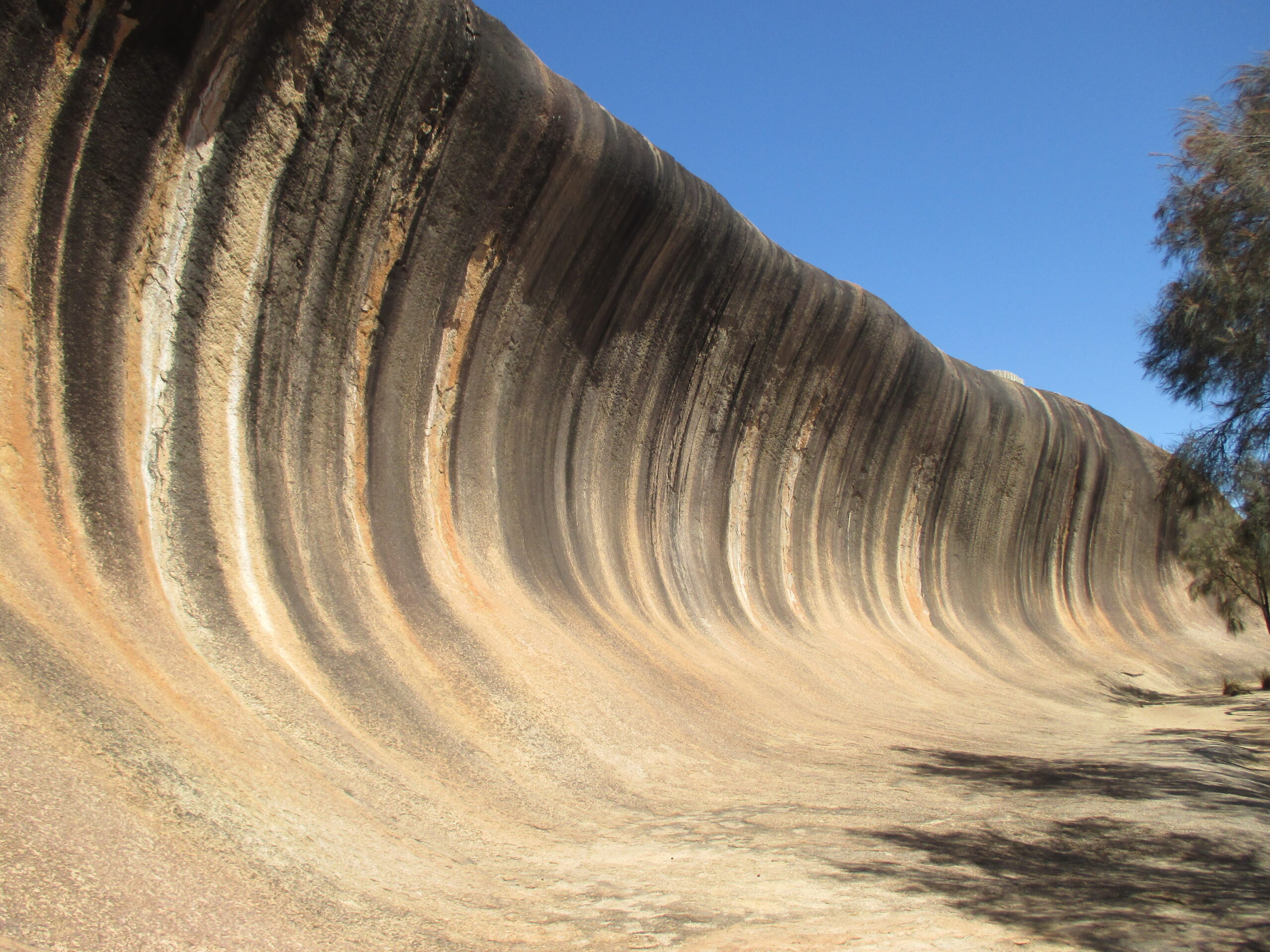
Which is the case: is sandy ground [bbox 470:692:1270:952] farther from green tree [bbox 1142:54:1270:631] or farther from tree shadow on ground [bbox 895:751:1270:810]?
green tree [bbox 1142:54:1270:631]

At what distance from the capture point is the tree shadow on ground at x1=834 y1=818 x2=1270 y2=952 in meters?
3.25

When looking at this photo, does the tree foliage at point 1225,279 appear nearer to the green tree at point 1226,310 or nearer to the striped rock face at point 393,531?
the green tree at point 1226,310

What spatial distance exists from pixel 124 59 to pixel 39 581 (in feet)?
9.98

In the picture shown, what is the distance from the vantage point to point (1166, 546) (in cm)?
2078

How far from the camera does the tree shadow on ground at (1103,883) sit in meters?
3.25

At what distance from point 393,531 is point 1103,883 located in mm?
4676

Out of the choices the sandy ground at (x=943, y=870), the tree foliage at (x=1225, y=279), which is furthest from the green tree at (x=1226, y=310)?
the sandy ground at (x=943, y=870)

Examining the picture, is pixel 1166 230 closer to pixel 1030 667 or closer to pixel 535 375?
pixel 535 375

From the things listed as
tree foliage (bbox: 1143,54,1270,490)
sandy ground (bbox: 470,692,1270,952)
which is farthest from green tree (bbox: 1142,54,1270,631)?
sandy ground (bbox: 470,692,1270,952)

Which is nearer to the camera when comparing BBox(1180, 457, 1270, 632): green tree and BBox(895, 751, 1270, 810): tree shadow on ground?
BBox(895, 751, 1270, 810): tree shadow on ground

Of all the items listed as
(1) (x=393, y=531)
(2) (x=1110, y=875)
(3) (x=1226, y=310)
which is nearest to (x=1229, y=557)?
(3) (x=1226, y=310)

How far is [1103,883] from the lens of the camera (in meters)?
3.93

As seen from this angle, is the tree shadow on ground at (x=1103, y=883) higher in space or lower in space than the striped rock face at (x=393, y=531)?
lower

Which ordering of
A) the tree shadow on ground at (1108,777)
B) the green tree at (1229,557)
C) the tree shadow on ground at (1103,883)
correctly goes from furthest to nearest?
1. the green tree at (1229,557)
2. the tree shadow on ground at (1108,777)
3. the tree shadow on ground at (1103,883)
